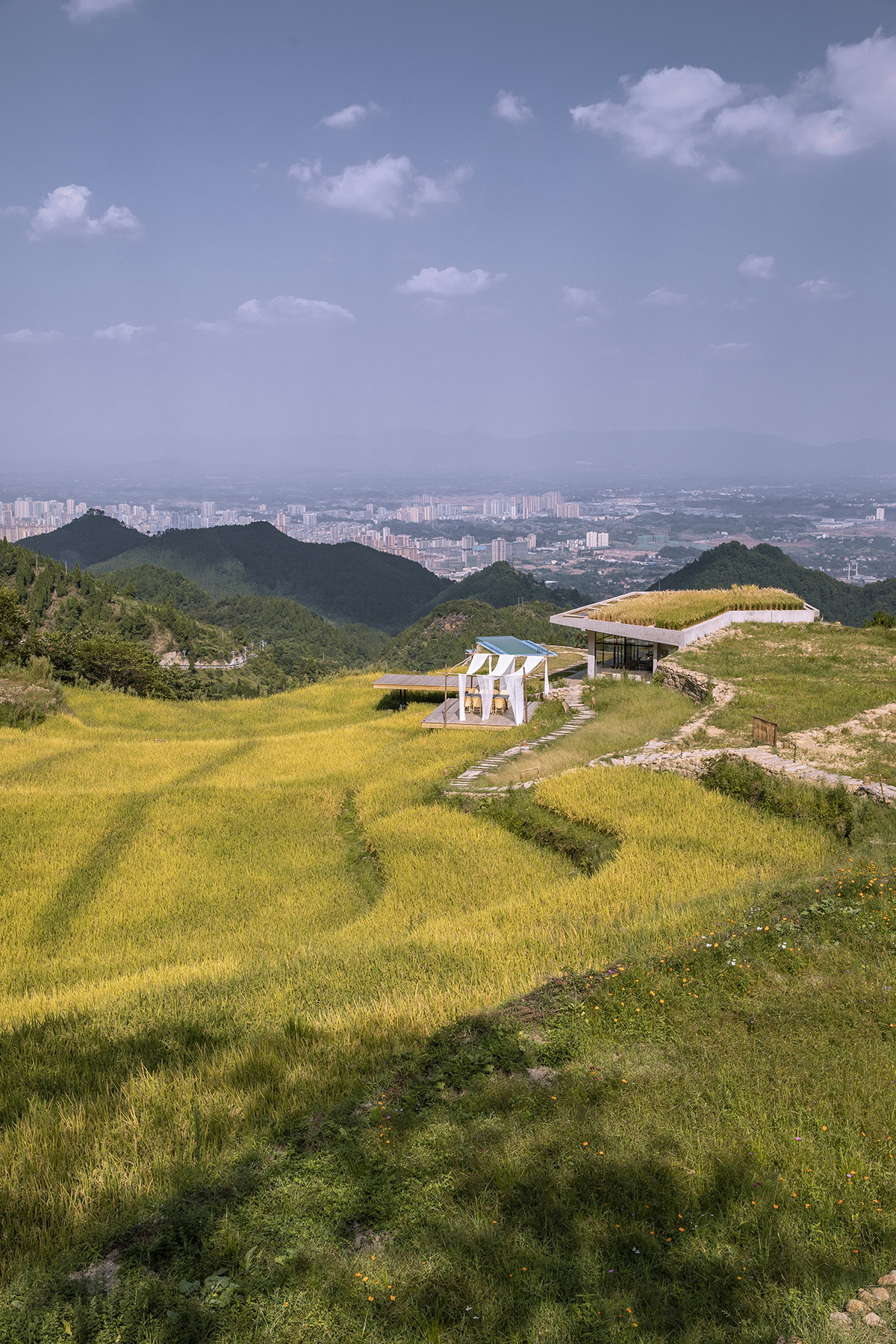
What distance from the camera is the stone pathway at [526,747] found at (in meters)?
13.9

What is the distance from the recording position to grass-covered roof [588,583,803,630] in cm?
2205

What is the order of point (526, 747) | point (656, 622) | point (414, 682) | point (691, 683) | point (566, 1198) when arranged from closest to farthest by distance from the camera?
point (566, 1198) < point (526, 747) < point (691, 683) < point (656, 622) < point (414, 682)

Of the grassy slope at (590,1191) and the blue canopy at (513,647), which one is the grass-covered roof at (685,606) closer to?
the blue canopy at (513,647)

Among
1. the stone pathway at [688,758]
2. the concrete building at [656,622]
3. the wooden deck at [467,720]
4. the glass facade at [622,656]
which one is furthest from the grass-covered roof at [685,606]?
the wooden deck at [467,720]

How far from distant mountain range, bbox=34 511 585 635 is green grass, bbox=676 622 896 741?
11232 cm

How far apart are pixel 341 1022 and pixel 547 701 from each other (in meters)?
15.1

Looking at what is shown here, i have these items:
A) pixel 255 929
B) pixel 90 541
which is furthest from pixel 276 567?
pixel 255 929

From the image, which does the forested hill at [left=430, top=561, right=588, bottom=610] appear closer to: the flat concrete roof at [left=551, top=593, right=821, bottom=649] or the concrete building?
the concrete building

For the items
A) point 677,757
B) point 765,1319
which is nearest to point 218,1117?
point 765,1319

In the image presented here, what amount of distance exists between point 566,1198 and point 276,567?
170836 mm

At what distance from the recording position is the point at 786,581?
83.1 m

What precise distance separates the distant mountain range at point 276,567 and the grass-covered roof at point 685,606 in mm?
107536

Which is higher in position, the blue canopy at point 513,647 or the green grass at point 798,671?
the blue canopy at point 513,647

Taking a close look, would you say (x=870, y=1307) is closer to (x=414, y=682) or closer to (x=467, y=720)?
(x=467, y=720)
